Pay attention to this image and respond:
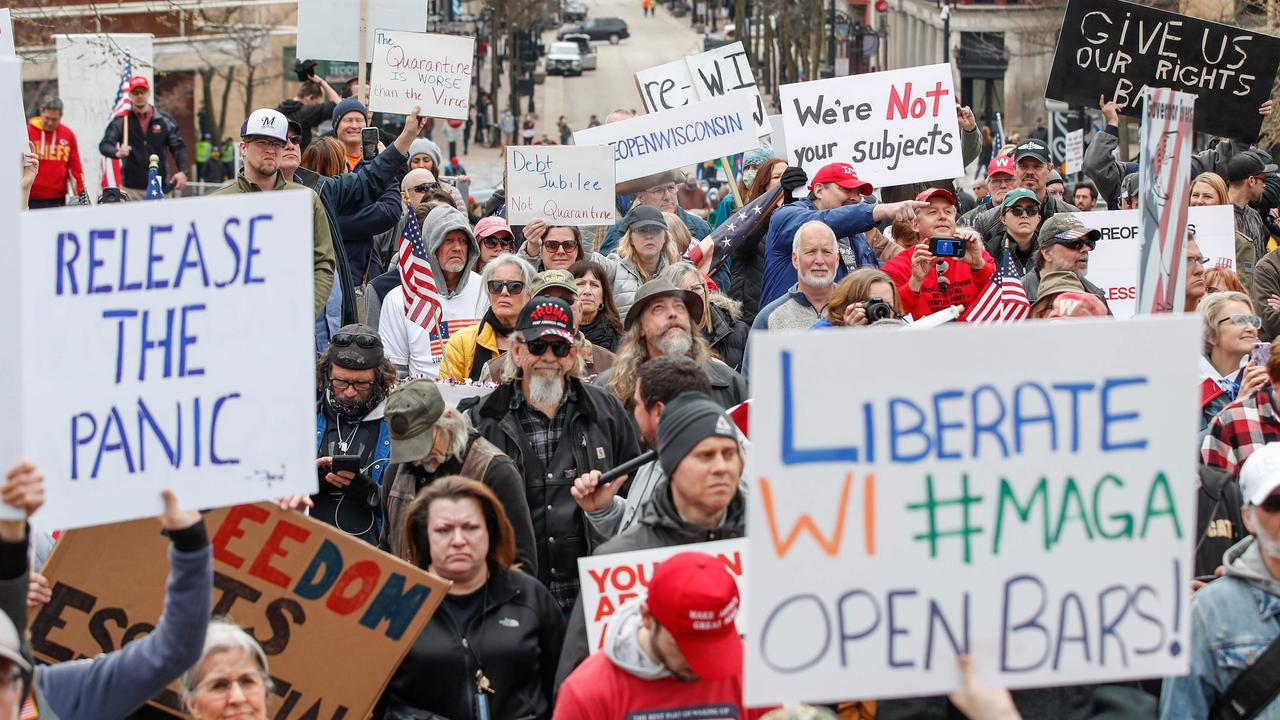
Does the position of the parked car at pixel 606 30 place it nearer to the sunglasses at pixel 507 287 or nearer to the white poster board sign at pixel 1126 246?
the white poster board sign at pixel 1126 246

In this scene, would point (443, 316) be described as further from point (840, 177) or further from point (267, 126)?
point (840, 177)

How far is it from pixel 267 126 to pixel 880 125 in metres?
4.40

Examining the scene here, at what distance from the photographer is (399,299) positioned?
9.18 metres

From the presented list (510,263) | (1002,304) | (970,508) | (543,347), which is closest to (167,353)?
(970,508)

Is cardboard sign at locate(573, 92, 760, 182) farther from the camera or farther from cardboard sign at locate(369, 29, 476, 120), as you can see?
the camera

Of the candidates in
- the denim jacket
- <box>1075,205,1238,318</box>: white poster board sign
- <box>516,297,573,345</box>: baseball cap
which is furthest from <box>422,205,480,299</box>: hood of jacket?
the denim jacket

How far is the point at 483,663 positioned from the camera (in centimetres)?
534

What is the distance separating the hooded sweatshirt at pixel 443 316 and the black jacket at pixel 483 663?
358 centimetres

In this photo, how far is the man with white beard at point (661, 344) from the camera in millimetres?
7113

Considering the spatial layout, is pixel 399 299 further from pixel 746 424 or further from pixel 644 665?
pixel 644 665

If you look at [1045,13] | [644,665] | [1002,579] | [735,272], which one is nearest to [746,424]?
[644,665]

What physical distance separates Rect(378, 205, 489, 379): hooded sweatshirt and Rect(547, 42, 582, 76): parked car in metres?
61.0

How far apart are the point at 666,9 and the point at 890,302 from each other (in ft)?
312

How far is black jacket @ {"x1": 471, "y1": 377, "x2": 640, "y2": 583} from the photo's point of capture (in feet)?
21.3
